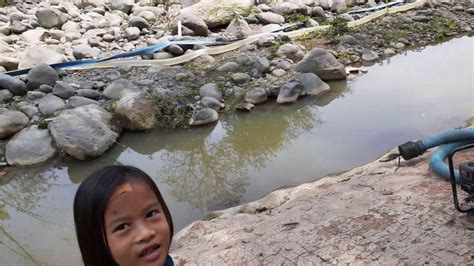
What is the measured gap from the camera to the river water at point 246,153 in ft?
11.8

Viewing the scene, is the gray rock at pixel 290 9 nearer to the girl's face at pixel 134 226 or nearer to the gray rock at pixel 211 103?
the gray rock at pixel 211 103

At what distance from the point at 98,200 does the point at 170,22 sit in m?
7.70

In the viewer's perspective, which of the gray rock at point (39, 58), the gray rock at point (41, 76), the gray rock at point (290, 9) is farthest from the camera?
the gray rock at point (290, 9)

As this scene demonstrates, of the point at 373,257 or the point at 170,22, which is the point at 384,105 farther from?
the point at 170,22

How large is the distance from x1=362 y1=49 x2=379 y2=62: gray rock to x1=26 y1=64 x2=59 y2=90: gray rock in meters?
4.23

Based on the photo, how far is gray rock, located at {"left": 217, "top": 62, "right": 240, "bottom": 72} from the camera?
6250 mm

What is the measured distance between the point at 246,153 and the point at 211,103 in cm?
100

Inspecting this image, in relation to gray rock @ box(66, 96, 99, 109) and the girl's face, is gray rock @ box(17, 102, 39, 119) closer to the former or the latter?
gray rock @ box(66, 96, 99, 109)

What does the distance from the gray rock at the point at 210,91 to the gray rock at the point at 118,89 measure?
75 cm

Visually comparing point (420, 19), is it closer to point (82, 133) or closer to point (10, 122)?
point (82, 133)

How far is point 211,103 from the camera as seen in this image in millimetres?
5320

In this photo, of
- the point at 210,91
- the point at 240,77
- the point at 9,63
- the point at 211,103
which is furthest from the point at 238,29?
the point at 9,63

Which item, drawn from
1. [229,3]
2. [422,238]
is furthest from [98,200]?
[229,3]

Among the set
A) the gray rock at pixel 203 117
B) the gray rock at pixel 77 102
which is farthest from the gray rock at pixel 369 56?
the gray rock at pixel 77 102
